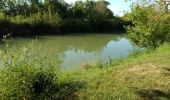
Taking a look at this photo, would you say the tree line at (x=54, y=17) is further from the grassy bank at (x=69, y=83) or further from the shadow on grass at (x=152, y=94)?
the shadow on grass at (x=152, y=94)

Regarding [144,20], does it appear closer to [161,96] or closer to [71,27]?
[161,96]

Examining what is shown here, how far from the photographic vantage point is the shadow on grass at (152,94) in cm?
950

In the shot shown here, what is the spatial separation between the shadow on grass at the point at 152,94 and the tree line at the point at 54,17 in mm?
33914

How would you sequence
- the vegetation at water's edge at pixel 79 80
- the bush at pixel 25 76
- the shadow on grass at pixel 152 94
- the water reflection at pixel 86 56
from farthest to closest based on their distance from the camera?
the water reflection at pixel 86 56
the shadow on grass at pixel 152 94
the vegetation at water's edge at pixel 79 80
the bush at pixel 25 76

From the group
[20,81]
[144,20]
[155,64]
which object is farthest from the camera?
[144,20]

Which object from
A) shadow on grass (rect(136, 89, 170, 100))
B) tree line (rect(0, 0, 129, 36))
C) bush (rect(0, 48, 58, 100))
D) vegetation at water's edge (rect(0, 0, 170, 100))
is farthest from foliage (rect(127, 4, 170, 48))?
tree line (rect(0, 0, 129, 36))

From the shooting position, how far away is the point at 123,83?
10.7 m

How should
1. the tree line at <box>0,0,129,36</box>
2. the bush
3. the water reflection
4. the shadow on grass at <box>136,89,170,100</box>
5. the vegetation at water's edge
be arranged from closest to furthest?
the bush < the vegetation at water's edge < the shadow on grass at <box>136,89,170,100</box> < the water reflection < the tree line at <box>0,0,129,36</box>

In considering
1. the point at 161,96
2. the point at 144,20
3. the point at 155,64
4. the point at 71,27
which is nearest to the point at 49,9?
the point at 71,27

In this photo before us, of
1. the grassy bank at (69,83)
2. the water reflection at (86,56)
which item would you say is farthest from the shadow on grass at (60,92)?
the water reflection at (86,56)

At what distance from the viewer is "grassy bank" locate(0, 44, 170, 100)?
26.7ft

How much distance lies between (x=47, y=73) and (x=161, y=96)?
3.03 metres

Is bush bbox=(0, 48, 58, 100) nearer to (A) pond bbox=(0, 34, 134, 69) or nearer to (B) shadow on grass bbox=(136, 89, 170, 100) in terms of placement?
(A) pond bbox=(0, 34, 134, 69)

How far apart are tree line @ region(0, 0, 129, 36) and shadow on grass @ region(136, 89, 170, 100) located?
111 ft
